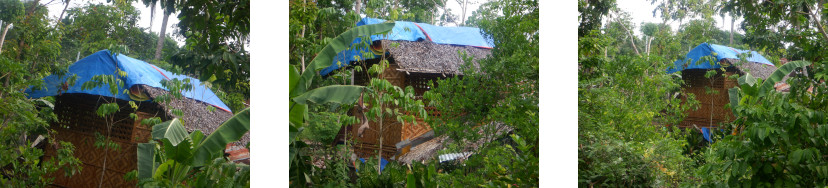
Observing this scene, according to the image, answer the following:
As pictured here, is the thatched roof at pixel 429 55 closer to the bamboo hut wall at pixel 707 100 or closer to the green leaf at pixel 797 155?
the bamboo hut wall at pixel 707 100

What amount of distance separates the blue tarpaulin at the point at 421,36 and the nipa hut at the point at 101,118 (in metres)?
0.90

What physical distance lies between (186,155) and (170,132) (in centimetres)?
10

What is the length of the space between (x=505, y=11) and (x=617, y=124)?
0.75 meters

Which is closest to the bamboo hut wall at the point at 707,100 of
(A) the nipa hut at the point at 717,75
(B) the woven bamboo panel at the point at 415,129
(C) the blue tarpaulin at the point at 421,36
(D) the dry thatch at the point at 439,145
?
(A) the nipa hut at the point at 717,75

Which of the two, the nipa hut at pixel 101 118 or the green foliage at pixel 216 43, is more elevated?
the green foliage at pixel 216 43

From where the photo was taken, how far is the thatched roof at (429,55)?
287cm

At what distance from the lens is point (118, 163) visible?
2.32 m

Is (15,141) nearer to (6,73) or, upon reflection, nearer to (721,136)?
(6,73)

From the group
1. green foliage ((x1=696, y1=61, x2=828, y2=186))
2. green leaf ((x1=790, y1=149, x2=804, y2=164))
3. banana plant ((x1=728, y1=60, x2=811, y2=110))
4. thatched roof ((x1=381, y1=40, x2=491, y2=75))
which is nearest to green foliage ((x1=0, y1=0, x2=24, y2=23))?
thatched roof ((x1=381, y1=40, x2=491, y2=75))

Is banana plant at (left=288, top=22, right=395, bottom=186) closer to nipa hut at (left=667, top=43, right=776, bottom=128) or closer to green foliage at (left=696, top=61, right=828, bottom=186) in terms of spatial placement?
green foliage at (left=696, top=61, right=828, bottom=186)

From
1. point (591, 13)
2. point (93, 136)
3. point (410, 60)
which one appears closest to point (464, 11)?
point (410, 60)

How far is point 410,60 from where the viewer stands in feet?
9.59

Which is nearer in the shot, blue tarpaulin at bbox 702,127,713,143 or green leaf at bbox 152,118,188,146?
green leaf at bbox 152,118,188,146

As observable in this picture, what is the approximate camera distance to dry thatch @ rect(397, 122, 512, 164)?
279 cm
